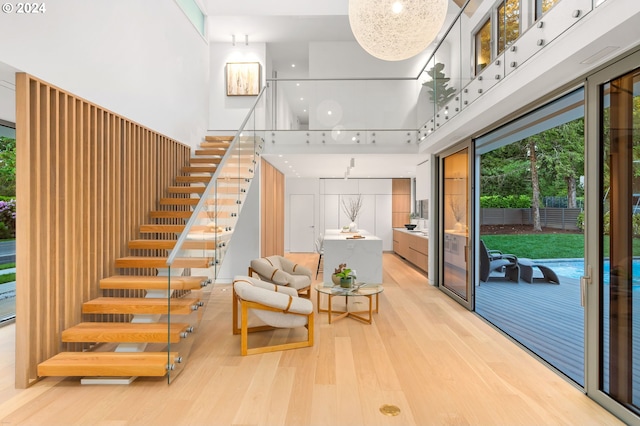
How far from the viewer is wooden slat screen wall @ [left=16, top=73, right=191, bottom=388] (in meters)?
3.10

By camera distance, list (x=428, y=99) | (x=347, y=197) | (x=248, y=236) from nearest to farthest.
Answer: (x=428, y=99)
(x=248, y=236)
(x=347, y=197)

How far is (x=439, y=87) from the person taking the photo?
5.98 m

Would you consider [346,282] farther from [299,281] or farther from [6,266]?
[6,266]

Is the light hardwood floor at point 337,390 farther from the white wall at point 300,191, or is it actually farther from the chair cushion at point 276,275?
the white wall at point 300,191

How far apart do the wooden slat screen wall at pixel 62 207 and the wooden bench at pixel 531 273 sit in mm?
6769

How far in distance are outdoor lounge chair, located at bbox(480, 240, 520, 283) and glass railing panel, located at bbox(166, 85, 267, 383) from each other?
14.9 feet

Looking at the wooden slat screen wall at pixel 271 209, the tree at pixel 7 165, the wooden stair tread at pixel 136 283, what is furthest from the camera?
the wooden slat screen wall at pixel 271 209

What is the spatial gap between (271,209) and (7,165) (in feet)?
17.0

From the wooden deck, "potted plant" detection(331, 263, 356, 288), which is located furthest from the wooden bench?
"potted plant" detection(331, 263, 356, 288)

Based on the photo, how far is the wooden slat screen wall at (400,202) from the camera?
41.4ft

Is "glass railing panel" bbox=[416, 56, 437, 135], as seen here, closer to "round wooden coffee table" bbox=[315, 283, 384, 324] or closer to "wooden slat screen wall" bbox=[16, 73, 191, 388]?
"round wooden coffee table" bbox=[315, 283, 384, 324]

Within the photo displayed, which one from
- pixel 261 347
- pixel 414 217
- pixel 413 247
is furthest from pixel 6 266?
pixel 414 217

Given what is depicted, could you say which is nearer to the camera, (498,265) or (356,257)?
(498,265)

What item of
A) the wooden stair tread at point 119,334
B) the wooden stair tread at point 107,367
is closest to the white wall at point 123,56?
the wooden stair tread at point 119,334
